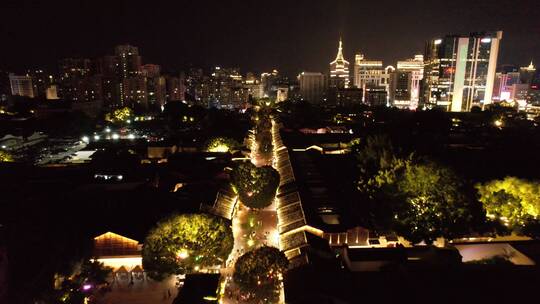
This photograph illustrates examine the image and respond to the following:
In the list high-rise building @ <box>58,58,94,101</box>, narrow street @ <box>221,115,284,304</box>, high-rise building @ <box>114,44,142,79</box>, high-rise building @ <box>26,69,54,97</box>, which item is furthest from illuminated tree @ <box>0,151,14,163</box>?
high-rise building @ <box>26,69,54,97</box>

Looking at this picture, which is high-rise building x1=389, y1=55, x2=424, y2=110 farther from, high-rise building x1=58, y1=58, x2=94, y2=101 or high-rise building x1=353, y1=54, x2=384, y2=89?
high-rise building x1=58, y1=58, x2=94, y2=101

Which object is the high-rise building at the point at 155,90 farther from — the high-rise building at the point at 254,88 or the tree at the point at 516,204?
the tree at the point at 516,204

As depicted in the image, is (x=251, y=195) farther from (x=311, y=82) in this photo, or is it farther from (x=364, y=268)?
(x=311, y=82)

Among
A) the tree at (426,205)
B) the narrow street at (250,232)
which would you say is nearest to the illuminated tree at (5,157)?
the narrow street at (250,232)

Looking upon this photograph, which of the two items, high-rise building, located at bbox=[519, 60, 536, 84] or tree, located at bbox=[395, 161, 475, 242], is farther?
high-rise building, located at bbox=[519, 60, 536, 84]

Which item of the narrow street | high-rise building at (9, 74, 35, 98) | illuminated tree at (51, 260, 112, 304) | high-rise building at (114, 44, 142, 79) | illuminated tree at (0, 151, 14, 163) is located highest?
high-rise building at (114, 44, 142, 79)

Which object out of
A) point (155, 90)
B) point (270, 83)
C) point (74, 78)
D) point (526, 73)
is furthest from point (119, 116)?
point (526, 73)

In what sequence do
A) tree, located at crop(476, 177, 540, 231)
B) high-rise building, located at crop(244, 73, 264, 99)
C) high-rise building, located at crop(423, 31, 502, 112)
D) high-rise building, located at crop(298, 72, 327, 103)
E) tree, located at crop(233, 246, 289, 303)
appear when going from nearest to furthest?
tree, located at crop(233, 246, 289, 303) < tree, located at crop(476, 177, 540, 231) < high-rise building, located at crop(423, 31, 502, 112) < high-rise building, located at crop(298, 72, 327, 103) < high-rise building, located at crop(244, 73, 264, 99)

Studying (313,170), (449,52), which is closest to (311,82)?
(449,52)
